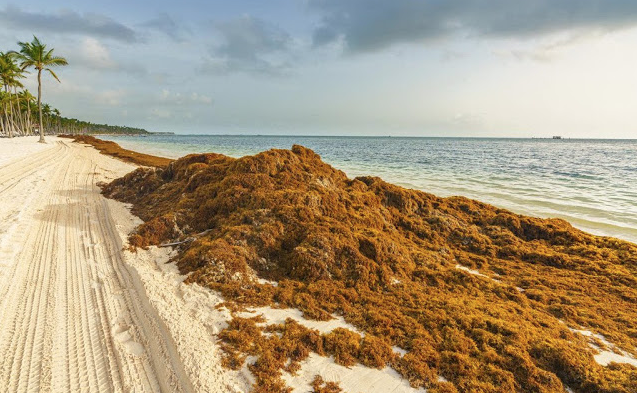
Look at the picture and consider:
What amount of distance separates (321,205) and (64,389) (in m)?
6.13

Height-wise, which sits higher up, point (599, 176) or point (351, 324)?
point (599, 176)

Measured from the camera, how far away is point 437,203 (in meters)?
11.4

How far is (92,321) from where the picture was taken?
4742 mm

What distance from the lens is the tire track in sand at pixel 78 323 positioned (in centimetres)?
373

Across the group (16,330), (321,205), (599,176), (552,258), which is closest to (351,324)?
(321,205)

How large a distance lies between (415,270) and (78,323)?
21.7 ft

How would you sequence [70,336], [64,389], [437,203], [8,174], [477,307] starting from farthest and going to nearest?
1. [8,174]
2. [437,203]
3. [477,307]
4. [70,336]
5. [64,389]

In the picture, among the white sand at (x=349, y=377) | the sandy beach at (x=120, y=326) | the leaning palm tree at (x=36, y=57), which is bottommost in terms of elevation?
the white sand at (x=349, y=377)

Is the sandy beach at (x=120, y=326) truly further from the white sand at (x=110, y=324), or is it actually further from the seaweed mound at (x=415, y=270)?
the seaweed mound at (x=415, y=270)

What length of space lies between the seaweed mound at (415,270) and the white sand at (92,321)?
2.35ft

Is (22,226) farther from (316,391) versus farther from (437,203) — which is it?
(437,203)

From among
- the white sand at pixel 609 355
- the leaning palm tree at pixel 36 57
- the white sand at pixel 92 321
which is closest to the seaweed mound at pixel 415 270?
the white sand at pixel 609 355

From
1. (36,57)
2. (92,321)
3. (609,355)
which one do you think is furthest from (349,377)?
(36,57)

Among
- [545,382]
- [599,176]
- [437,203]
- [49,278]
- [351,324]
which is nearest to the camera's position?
[545,382]
